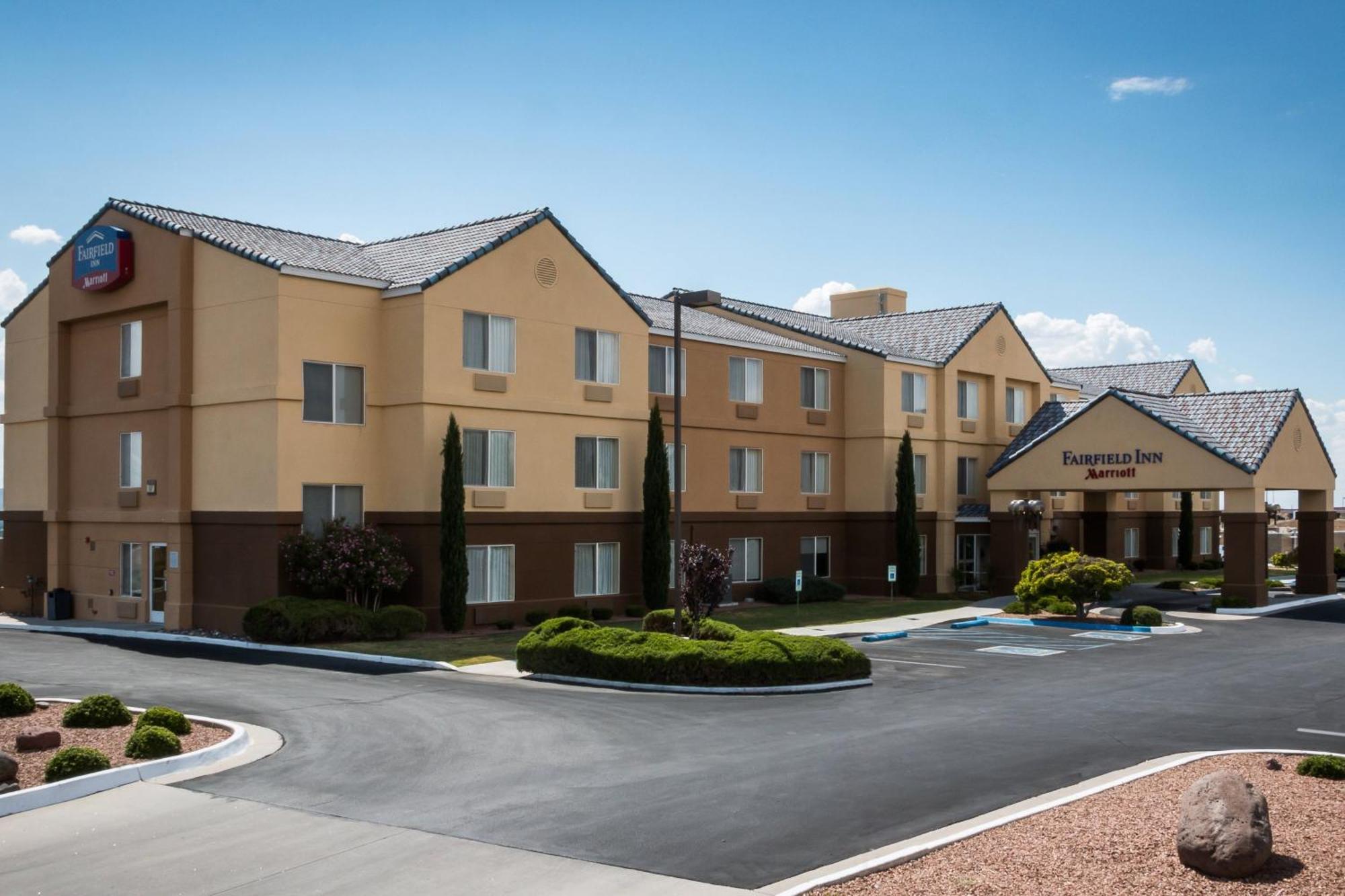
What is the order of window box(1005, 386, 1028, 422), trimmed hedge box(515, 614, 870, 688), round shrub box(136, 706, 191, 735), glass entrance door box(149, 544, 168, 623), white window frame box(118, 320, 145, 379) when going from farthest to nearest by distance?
window box(1005, 386, 1028, 422) → white window frame box(118, 320, 145, 379) → glass entrance door box(149, 544, 168, 623) → trimmed hedge box(515, 614, 870, 688) → round shrub box(136, 706, 191, 735)

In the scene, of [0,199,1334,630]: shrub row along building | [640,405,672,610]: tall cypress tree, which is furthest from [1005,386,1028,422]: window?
[640,405,672,610]: tall cypress tree

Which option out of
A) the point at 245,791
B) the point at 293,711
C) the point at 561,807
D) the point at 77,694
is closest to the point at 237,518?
the point at 77,694

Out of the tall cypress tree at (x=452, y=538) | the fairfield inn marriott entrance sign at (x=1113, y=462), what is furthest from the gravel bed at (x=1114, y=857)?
the fairfield inn marriott entrance sign at (x=1113, y=462)

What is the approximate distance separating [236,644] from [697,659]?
477 inches

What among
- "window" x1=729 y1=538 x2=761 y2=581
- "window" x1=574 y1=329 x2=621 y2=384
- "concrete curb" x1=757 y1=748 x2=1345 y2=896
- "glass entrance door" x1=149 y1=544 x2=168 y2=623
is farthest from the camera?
"window" x1=729 y1=538 x2=761 y2=581

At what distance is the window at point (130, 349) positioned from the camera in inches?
1345

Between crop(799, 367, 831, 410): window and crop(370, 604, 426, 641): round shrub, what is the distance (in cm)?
1775

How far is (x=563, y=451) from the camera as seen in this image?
3438cm

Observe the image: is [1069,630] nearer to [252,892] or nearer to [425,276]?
[425,276]

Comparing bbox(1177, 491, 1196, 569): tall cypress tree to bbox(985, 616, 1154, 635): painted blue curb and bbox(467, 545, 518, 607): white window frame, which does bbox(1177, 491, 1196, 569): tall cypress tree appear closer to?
bbox(985, 616, 1154, 635): painted blue curb

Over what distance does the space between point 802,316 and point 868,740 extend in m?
35.8

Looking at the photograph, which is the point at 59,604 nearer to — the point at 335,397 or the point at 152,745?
the point at 335,397

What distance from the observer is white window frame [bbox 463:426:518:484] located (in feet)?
105

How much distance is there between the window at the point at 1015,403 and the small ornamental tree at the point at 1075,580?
39.9ft
